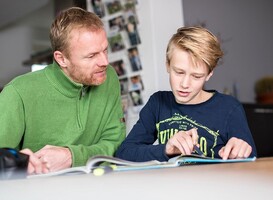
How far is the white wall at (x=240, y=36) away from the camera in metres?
3.54

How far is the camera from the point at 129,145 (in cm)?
125

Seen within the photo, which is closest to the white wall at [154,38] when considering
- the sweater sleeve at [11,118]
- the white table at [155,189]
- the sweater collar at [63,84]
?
the sweater collar at [63,84]

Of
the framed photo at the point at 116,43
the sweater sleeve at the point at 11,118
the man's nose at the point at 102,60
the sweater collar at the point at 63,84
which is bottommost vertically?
the sweater sleeve at the point at 11,118

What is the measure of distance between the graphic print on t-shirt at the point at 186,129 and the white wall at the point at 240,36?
219cm

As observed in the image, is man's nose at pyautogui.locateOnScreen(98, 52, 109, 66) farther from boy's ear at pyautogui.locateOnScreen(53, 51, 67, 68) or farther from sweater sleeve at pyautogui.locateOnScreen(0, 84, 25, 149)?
sweater sleeve at pyautogui.locateOnScreen(0, 84, 25, 149)

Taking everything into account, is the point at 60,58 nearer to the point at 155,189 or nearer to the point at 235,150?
the point at 235,150

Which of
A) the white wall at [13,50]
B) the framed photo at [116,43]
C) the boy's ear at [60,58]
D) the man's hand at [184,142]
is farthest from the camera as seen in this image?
the white wall at [13,50]

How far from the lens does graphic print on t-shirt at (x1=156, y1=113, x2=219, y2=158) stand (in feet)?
4.08

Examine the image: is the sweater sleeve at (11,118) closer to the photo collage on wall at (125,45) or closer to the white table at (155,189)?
the white table at (155,189)

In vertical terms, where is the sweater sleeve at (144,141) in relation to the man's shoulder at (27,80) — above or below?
below

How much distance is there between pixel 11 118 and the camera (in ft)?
3.72

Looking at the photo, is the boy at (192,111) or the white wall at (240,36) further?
the white wall at (240,36)

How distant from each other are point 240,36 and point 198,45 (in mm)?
2794

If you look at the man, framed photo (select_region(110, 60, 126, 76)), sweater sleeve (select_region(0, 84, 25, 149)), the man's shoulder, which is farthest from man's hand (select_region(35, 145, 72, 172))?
framed photo (select_region(110, 60, 126, 76))
